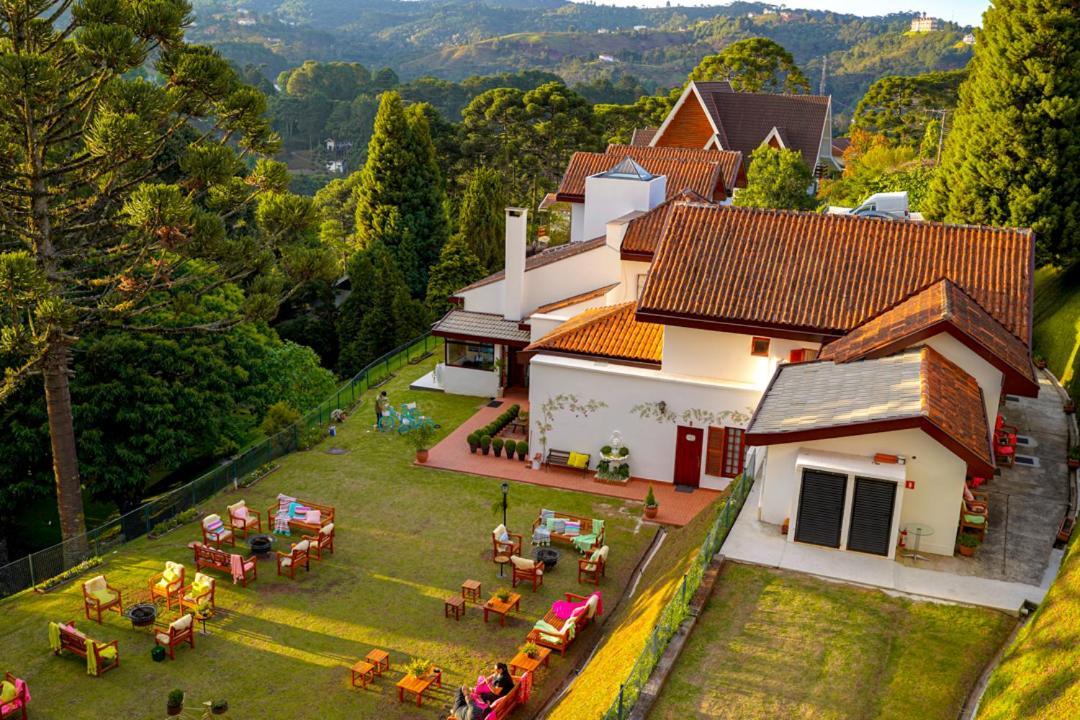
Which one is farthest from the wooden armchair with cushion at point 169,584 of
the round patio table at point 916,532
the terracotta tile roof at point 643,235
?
the terracotta tile roof at point 643,235

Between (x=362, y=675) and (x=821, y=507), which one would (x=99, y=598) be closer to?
(x=362, y=675)

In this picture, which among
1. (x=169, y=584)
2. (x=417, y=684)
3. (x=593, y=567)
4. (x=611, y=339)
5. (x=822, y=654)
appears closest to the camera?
(x=822, y=654)

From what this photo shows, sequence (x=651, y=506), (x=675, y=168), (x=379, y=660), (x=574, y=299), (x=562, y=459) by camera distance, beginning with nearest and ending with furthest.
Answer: (x=379, y=660)
(x=651, y=506)
(x=562, y=459)
(x=574, y=299)
(x=675, y=168)

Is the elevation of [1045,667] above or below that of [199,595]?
above

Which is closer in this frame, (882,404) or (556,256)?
(882,404)

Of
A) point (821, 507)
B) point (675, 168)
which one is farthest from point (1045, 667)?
point (675, 168)

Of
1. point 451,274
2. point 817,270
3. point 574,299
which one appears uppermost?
point 817,270

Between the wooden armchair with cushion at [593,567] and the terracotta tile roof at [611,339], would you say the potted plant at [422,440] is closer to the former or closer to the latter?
the terracotta tile roof at [611,339]

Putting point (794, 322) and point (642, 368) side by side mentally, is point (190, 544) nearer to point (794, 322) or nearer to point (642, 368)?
point (642, 368)

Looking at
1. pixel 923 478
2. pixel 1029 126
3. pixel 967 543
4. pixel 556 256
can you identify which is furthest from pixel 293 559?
pixel 1029 126
